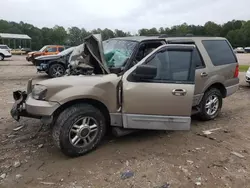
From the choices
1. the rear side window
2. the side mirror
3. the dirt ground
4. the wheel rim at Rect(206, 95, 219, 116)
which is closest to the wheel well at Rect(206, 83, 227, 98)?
the wheel rim at Rect(206, 95, 219, 116)

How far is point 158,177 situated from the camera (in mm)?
3520

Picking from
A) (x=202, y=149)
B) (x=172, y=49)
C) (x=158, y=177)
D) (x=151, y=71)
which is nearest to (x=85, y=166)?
(x=158, y=177)

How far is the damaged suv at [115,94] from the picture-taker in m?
3.81

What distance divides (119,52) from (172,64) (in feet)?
3.34

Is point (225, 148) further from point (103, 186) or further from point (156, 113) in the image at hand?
point (103, 186)

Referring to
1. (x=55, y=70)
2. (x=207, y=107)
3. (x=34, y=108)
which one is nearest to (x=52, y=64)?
(x=55, y=70)

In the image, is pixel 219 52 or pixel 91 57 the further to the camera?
pixel 219 52

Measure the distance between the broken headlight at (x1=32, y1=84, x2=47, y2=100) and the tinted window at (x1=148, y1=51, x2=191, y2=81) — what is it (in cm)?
169

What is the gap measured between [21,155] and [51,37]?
86906 millimetres

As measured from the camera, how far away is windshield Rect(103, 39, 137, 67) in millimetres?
4539

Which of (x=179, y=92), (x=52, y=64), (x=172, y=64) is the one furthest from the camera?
(x=52, y=64)

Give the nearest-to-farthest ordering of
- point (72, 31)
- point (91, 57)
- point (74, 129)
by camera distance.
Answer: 1. point (74, 129)
2. point (91, 57)
3. point (72, 31)

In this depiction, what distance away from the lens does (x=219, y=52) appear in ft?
19.8

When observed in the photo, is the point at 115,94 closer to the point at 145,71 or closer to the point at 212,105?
the point at 145,71
